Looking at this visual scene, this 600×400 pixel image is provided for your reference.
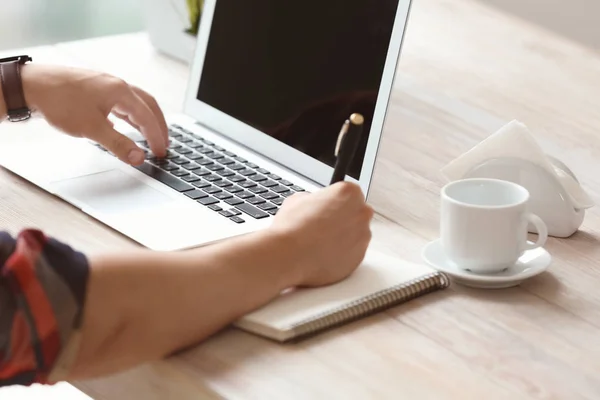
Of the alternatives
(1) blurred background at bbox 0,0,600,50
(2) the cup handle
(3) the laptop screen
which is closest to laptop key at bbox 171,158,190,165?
(3) the laptop screen

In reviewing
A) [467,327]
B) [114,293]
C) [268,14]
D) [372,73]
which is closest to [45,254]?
[114,293]

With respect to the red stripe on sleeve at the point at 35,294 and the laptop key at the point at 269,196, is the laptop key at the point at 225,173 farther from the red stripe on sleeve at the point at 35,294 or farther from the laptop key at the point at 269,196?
the red stripe on sleeve at the point at 35,294

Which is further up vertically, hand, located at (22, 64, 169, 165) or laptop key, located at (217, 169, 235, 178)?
hand, located at (22, 64, 169, 165)

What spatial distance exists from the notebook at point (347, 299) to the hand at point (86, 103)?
0.40 metres

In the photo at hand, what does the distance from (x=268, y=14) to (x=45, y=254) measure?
2.08 ft

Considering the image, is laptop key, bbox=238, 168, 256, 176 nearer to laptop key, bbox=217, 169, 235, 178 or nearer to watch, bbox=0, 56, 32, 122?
laptop key, bbox=217, 169, 235, 178

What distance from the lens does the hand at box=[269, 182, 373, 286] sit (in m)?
0.96

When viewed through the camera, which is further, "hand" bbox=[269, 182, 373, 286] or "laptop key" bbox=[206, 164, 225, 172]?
"laptop key" bbox=[206, 164, 225, 172]

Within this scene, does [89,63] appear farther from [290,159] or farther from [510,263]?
[510,263]

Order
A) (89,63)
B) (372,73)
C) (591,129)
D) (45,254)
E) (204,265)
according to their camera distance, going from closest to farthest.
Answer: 1. (45,254)
2. (204,265)
3. (372,73)
4. (591,129)
5. (89,63)

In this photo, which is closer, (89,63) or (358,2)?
(358,2)

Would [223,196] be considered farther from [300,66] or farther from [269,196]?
[300,66]

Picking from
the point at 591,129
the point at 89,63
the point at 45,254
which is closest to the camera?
the point at 45,254

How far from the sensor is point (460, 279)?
1004mm
